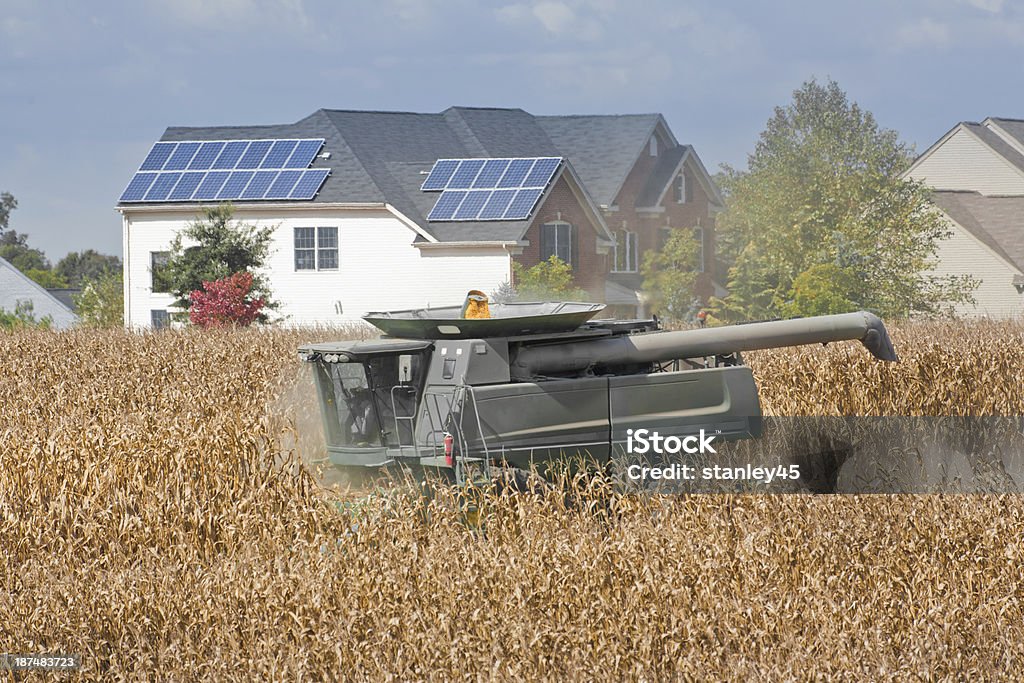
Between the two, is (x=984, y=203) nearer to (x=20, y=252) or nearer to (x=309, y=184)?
(x=309, y=184)

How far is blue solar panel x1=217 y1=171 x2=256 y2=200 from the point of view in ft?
127

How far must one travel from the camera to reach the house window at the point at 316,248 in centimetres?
3916

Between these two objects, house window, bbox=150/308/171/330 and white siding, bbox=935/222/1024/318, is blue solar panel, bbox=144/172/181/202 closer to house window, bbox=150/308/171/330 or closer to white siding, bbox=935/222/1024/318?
house window, bbox=150/308/171/330

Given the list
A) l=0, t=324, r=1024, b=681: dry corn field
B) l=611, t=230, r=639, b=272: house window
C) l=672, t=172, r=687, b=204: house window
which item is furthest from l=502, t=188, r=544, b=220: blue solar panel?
l=0, t=324, r=1024, b=681: dry corn field

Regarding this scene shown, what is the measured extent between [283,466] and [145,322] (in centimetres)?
3321

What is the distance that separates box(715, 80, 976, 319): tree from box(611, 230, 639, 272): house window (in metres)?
4.34

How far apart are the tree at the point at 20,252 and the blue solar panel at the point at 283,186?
5723 centimetres

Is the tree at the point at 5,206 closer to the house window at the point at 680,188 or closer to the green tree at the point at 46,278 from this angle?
the green tree at the point at 46,278

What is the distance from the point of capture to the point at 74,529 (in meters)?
8.16

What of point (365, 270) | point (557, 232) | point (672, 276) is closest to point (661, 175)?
point (672, 276)

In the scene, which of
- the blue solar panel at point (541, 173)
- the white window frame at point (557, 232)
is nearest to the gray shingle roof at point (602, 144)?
the white window frame at point (557, 232)

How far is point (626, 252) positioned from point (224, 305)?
19895 mm

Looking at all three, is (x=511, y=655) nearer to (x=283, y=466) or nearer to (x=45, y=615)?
(x=45, y=615)

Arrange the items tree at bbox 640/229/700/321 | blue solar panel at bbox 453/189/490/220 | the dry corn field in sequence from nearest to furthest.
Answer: the dry corn field → blue solar panel at bbox 453/189/490/220 → tree at bbox 640/229/700/321
